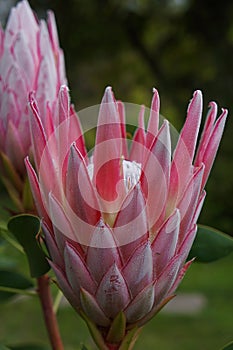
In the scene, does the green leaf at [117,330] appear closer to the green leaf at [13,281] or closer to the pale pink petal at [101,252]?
the pale pink petal at [101,252]

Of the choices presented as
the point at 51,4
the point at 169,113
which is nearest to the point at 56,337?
the point at 169,113

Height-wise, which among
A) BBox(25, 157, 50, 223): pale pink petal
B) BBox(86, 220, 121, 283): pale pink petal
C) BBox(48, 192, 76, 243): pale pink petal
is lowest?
BBox(86, 220, 121, 283): pale pink petal

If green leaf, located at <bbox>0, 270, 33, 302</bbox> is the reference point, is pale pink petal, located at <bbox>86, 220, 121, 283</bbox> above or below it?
above

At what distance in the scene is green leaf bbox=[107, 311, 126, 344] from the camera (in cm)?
82

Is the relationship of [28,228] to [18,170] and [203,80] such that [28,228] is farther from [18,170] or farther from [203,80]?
[203,80]

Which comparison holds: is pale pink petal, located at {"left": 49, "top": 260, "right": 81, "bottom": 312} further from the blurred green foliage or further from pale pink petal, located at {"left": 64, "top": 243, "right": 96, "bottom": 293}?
the blurred green foliage

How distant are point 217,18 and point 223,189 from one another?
2974 mm

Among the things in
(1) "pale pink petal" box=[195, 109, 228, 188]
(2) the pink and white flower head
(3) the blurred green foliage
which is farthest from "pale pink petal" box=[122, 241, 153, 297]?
(3) the blurred green foliage

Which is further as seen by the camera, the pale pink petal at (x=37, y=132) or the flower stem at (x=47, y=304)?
the flower stem at (x=47, y=304)

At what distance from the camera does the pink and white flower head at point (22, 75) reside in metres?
1.06

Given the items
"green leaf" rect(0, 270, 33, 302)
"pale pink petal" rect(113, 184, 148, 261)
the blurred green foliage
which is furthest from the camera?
the blurred green foliage

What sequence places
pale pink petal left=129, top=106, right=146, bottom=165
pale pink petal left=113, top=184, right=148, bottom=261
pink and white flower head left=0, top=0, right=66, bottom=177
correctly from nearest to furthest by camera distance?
pale pink petal left=113, top=184, right=148, bottom=261 < pale pink petal left=129, top=106, right=146, bottom=165 < pink and white flower head left=0, top=0, right=66, bottom=177

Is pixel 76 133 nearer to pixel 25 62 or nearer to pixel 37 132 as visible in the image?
pixel 37 132

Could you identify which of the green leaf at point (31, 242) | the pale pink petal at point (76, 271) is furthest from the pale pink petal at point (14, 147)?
the pale pink petal at point (76, 271)
